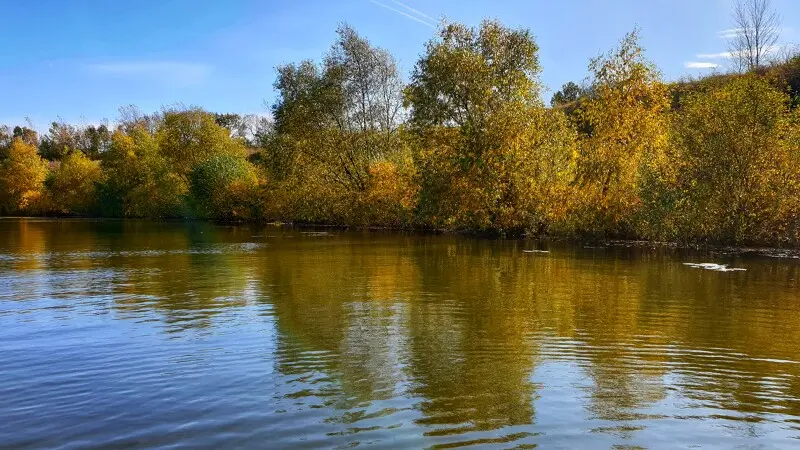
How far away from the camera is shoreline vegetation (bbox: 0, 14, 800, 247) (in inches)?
1109

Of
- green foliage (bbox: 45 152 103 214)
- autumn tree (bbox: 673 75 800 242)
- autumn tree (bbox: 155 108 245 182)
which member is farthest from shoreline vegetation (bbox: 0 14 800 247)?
green foliage (bbox: 45 152 103 214)

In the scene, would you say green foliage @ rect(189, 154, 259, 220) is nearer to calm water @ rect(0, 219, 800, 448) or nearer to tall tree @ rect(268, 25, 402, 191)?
tall tree @ rect(268, 25, 402, 191)

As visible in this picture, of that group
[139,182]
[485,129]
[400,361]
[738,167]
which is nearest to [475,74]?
[485,129]

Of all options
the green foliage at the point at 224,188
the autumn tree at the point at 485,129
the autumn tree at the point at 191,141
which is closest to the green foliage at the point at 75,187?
the autumn tree at the point at 191,141

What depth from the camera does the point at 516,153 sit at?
120 feet

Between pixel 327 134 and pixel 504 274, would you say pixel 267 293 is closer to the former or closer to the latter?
pixel 504 274

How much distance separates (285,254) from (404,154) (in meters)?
24.9

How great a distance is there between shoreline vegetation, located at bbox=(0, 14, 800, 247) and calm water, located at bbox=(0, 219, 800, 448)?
1112 centimetres

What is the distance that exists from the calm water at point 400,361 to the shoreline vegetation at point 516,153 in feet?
36.5

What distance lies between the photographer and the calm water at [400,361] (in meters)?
6.22

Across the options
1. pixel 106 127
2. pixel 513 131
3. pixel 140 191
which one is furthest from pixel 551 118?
pixel 106 127

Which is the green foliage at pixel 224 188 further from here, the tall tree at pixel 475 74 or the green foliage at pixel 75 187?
the tall tree at pixel 475 74

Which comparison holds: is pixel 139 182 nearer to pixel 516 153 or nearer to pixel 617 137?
pixel 516 153

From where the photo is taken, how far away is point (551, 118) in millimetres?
37344
